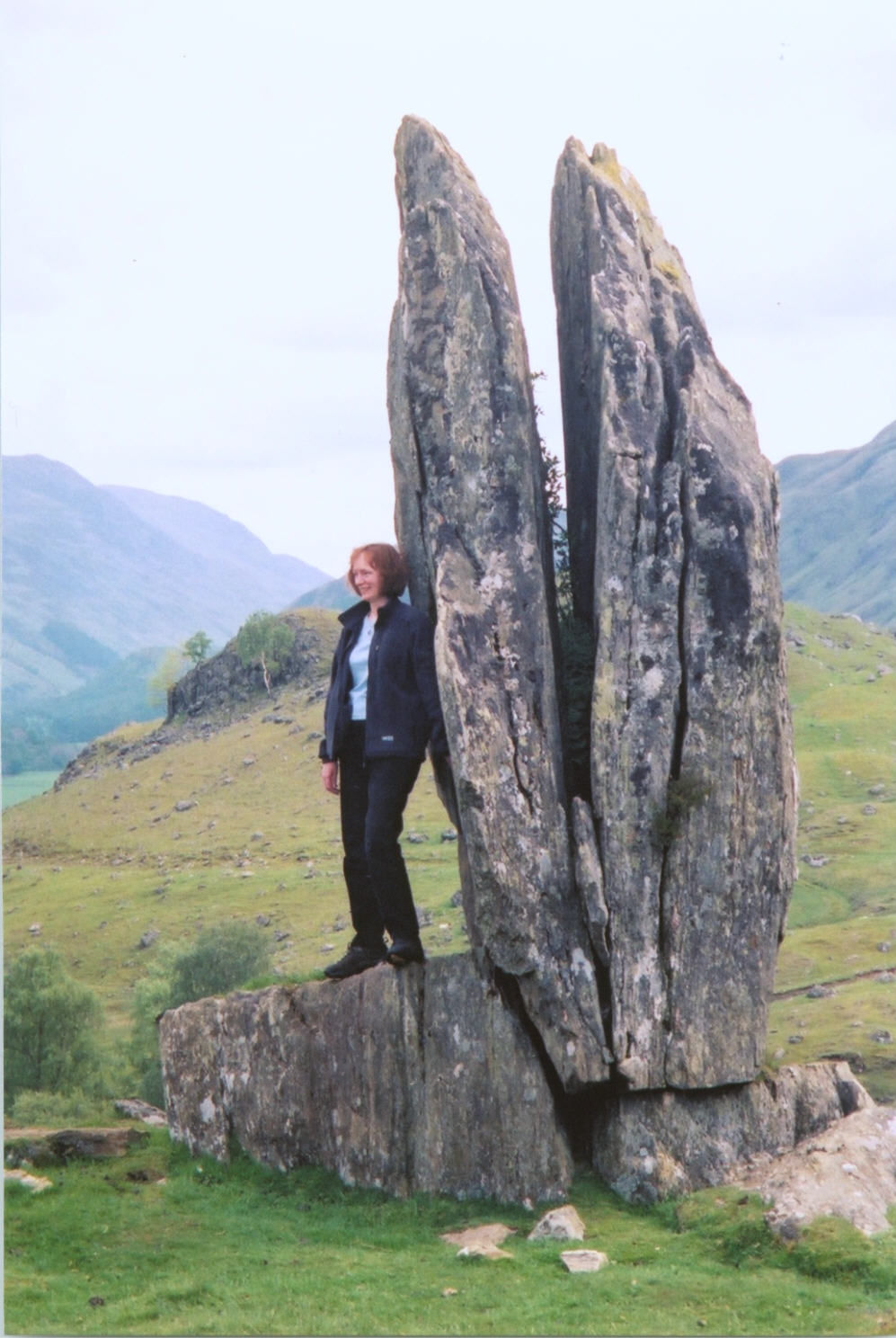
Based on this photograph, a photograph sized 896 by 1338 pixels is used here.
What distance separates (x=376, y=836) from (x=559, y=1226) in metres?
4.63

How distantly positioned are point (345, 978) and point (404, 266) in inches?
358

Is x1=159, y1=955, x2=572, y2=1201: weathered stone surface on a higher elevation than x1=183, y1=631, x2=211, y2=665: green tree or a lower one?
lower

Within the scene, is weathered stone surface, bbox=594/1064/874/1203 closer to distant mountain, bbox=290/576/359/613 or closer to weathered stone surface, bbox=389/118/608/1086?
weathered stone surface, bbox=389/118/608/1086

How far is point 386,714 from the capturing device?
49.1ft

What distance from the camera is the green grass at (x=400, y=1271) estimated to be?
473 inches

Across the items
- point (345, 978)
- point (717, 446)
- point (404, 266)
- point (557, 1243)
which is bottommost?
point (557, 1243)

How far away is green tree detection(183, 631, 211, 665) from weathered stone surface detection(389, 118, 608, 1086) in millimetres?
104314

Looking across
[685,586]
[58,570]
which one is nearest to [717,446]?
[685,586]

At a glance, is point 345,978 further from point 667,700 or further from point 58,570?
point 58,570

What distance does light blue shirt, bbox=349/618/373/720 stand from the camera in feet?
50.5

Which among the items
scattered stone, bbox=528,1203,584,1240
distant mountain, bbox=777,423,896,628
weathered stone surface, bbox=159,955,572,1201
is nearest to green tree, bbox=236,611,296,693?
distant mountain, bbox=777,423,896,628

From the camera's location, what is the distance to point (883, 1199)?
13742 mm

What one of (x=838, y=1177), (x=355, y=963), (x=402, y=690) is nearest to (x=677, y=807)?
(x=402, y=690)

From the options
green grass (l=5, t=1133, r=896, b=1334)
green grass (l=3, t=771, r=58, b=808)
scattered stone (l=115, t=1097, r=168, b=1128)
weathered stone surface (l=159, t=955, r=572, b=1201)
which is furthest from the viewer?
green grass (l=3, t=771, r=58, b=808)
